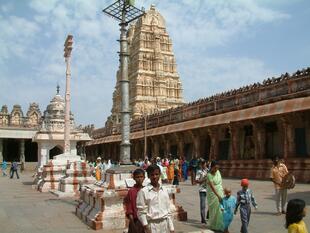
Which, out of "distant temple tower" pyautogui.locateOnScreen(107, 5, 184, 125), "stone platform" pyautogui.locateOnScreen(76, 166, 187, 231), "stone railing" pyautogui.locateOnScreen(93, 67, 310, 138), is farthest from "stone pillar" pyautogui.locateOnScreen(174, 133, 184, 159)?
"distant temple tower" pyautogui.locateOnScreen(107, 5, 184, 125)

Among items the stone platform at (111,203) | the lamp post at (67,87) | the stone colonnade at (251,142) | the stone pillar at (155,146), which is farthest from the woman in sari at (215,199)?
the stone pillar at (155,146)

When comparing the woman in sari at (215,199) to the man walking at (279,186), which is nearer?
the woman in sari at (215,199)

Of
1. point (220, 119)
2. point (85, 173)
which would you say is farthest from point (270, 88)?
point (85, 173)

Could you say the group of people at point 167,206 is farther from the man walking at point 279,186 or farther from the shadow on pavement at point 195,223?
the man walking at point 279,186

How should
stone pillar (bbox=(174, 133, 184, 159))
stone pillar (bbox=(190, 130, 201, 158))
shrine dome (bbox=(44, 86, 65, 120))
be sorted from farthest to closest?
shrine dome (bbox=(44, 86, 65, 120)) → stone pillar (bbox=(174, 133, 184, 159)) → stone pillar (bbox=(190, 130, 201, 158))

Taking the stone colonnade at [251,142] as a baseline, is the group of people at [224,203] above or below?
below

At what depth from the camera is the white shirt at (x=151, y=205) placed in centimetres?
485

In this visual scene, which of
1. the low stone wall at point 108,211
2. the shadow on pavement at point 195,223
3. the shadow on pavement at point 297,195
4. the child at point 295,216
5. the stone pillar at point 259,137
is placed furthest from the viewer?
the stone pillar at point 259,137

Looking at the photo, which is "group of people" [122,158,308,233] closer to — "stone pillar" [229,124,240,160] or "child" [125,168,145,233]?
"child" [125,168,145,233]

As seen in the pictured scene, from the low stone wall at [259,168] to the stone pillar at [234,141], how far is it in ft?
1.36

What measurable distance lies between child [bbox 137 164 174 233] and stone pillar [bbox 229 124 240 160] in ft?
59.7

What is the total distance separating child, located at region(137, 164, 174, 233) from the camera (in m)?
4.86

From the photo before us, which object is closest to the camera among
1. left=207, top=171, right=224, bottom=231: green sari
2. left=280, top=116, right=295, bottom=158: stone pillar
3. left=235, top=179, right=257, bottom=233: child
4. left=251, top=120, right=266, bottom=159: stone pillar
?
left=235, top=179, right=257, bottom=233: child

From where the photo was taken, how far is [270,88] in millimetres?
20047
